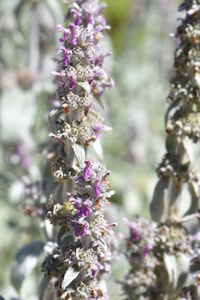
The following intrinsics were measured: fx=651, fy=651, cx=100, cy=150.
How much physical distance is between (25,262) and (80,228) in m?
0.96

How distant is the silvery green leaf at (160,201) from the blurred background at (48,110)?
0.43 m

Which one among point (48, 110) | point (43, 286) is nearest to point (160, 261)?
point (43, 286)

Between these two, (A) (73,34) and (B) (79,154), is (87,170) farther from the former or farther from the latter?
(A) (73,34)

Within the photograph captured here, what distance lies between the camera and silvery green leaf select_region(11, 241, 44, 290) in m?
2.90

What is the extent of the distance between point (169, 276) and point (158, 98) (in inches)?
212

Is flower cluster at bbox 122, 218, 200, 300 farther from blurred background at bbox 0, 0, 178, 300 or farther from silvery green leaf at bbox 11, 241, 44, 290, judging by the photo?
silvery green leaf at bbox 11, 241, 44, 290

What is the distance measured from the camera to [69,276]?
2033 millimetres

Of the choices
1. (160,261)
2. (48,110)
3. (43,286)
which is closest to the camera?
(43,286)

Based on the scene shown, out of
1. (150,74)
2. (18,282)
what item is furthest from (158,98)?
(18,282)

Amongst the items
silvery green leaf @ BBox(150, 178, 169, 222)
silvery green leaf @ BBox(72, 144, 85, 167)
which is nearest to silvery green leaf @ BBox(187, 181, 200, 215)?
silvery green leaf @ BBox(150, 178, 169, 222)

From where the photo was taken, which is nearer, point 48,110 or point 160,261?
point 160,261

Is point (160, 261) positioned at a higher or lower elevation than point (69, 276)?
higher

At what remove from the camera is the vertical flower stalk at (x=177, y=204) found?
97.6 inches

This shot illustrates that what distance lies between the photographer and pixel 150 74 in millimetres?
7695
